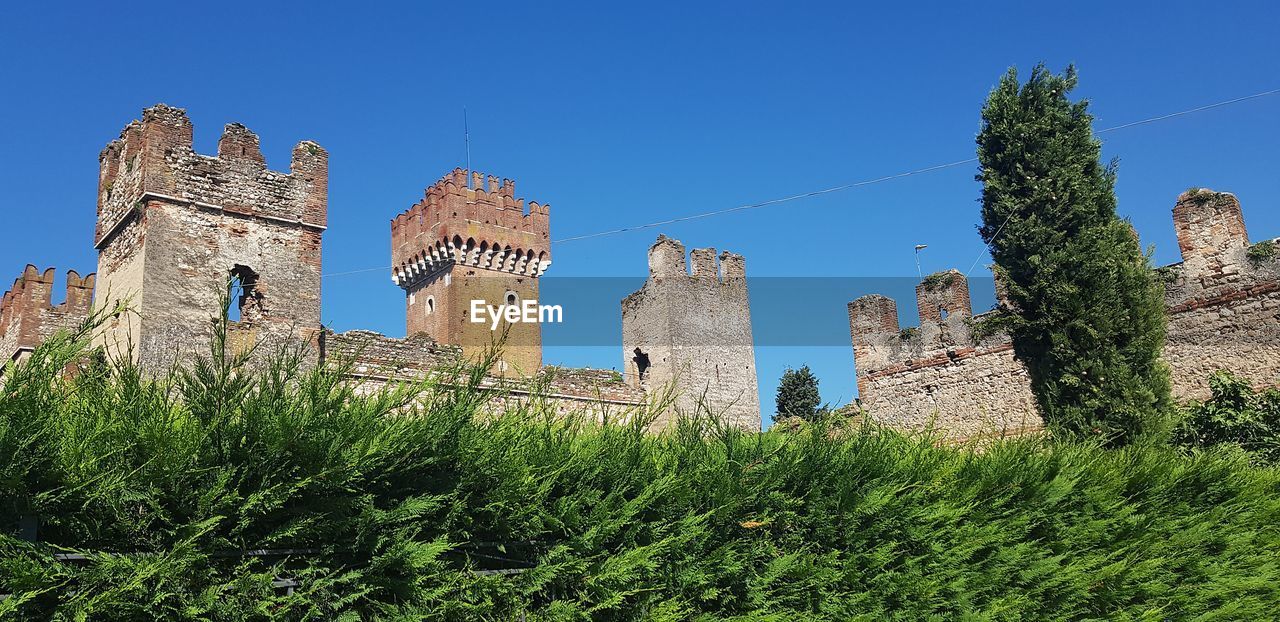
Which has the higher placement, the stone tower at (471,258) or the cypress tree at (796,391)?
the stone tower at (471,258)

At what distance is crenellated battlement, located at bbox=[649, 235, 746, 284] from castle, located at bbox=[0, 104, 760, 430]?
0.04m

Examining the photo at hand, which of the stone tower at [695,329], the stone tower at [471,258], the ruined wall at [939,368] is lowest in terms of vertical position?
the ruined wall at [939,368]

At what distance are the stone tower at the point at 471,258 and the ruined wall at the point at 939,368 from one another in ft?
74.4

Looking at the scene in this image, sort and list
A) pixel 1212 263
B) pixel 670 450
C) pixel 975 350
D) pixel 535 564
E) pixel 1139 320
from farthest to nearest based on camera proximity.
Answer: pixel 975 350 < pixel 1212 263 < pixel 1139 320 < pixel 670 450 < pixel 535 564

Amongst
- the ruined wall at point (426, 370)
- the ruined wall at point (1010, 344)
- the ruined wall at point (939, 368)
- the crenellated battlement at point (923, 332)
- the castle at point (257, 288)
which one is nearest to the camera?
the ruined wall at point (1010, 344)

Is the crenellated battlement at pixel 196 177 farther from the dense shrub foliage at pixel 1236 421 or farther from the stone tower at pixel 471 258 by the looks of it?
the stone tower at pixel 471 258

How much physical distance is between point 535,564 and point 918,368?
41.2 ft

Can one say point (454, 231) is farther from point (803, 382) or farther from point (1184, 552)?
point (1184, 552)

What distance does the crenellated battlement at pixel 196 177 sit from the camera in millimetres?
15383

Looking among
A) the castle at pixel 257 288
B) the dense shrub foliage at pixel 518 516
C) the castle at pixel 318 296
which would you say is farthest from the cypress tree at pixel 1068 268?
Answer: the castle at pixel 257 288

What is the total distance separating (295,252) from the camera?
16.3 m

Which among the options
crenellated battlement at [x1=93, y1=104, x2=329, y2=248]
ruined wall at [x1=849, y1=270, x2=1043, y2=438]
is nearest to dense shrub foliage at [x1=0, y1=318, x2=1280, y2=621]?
ruined wall at [x1=849, y1=270, x2=1043, y2=438]

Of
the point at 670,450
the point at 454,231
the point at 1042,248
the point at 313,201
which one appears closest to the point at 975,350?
the point at 1042,248

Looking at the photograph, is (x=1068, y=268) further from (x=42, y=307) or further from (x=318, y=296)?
(x=42, y=307)
